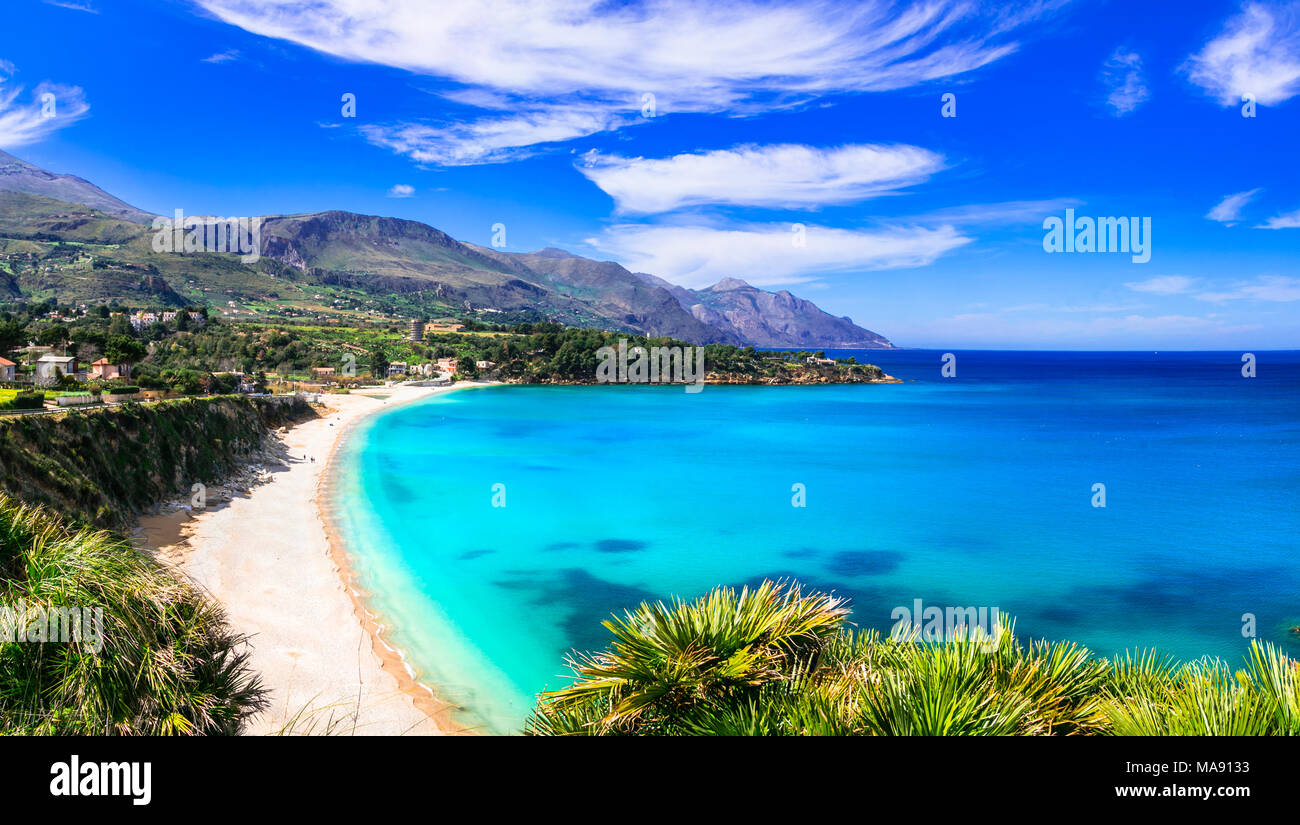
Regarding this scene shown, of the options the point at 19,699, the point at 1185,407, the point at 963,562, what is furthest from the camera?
the point at 1185,407

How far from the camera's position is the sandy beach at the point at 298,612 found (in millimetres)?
11492

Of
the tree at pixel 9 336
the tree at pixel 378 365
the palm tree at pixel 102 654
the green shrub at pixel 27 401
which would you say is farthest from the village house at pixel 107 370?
the tree at pixel 378 365

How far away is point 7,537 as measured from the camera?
665cm

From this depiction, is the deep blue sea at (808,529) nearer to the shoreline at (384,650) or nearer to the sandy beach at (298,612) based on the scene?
the shoreline at (384,650)

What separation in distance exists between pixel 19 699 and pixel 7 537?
2022 mm

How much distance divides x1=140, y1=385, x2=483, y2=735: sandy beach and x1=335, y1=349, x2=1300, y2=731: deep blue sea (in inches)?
33.6

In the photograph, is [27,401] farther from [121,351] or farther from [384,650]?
[121,351]

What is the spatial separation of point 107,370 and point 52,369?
6.31 metres

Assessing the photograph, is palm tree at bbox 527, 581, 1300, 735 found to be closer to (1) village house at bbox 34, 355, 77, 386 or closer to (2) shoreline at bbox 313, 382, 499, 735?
(2) shoreline at bbox 313, 382, 499, 735

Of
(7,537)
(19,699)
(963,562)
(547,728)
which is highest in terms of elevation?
(7,537)

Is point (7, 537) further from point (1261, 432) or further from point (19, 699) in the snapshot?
point (1261, 432)

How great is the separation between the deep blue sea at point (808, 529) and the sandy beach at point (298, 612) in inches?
33.6

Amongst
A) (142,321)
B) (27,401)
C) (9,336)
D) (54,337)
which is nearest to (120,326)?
(142,321)
